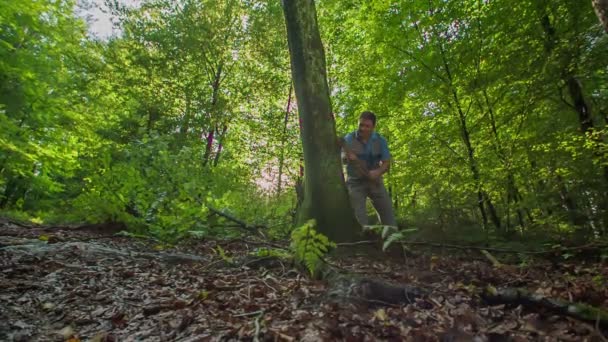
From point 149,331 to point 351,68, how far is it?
11.6m

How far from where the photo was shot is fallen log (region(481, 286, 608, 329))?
6.01 feet

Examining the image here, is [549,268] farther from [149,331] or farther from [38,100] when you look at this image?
[38,100]

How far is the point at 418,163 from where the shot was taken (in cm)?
720

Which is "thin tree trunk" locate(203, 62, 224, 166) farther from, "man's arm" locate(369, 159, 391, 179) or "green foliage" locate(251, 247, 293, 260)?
"green foliage" locate(251, 247, 293, 260)

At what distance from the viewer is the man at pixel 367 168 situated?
16.7 ft

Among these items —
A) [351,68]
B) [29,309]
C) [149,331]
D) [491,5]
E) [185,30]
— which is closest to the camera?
[149,331]

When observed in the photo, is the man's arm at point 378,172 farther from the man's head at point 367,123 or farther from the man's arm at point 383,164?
the man's head at point 367,123

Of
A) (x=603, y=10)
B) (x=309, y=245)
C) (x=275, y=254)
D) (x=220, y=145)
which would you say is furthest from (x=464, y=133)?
(x=220, y=145)

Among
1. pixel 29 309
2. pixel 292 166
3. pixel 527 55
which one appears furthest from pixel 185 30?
pixel 29 309

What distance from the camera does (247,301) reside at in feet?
8.30

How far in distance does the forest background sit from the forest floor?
5.19ft

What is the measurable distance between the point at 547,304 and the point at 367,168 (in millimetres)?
3384

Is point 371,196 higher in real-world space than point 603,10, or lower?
lower

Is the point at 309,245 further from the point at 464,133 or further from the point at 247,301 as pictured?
the point at 464,133
